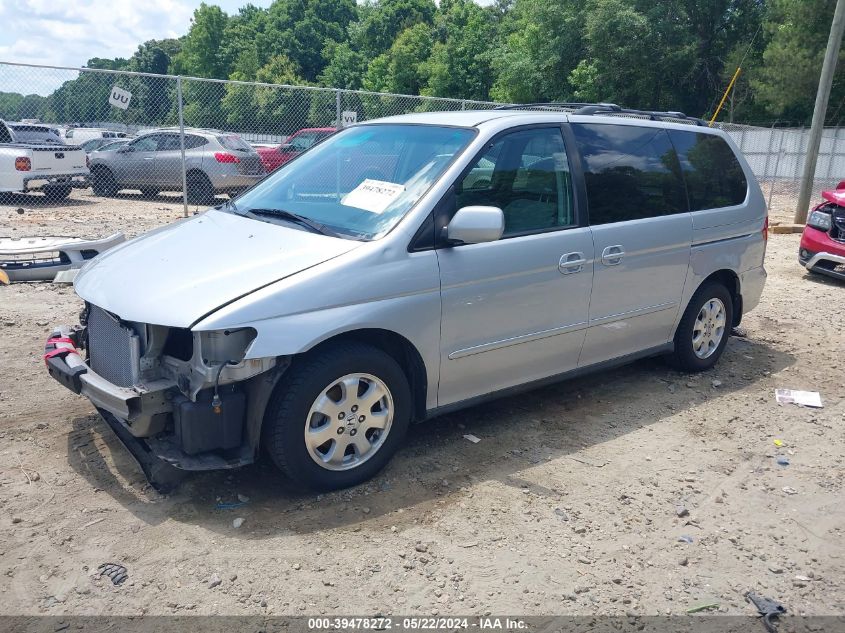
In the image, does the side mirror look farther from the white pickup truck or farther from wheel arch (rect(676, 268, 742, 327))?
the white pickup truck

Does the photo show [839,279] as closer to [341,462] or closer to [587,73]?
[341,462]

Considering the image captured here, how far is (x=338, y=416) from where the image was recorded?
3658mm

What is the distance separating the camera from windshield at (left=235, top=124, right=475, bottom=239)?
4.01 metres

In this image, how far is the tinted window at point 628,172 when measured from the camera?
477 centimetres

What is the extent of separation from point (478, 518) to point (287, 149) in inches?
544

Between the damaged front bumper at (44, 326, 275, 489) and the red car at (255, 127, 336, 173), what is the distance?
11.9m

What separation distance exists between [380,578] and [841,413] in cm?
389

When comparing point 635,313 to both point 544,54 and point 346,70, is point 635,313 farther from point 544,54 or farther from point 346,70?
point 346,70

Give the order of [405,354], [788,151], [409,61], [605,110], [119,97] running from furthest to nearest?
[409,61], [788,151], [119,97], [605,110], [405,354]

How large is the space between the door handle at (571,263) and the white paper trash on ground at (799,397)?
2136 millimetres

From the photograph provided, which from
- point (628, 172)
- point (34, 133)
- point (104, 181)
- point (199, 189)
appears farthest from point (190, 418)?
point (34, 133)

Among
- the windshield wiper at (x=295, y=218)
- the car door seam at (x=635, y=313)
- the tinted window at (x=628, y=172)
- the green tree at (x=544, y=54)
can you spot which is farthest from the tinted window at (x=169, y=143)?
the green tree at (x=544, y=54)

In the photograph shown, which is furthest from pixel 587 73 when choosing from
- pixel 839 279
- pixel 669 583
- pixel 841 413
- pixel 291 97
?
pixel 669 583

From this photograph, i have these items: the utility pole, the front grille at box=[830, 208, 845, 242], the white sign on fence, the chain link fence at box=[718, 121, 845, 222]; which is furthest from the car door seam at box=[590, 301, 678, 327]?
the chain link fence at box=[718, 121, 845, 222]
